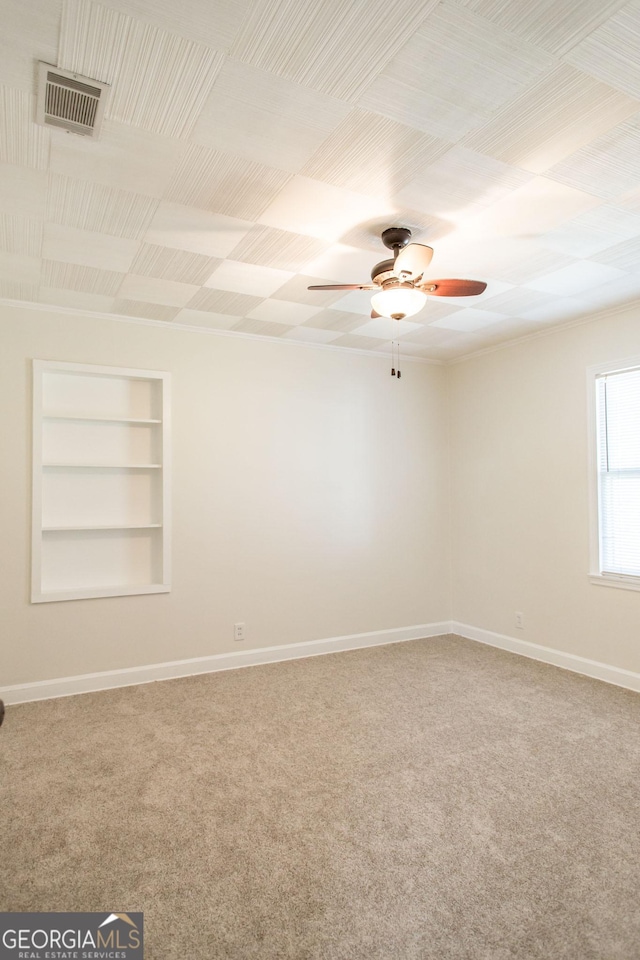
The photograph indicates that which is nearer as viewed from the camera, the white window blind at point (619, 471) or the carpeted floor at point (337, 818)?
the carpeted floor at point (337, 818)

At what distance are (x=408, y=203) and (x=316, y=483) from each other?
2.67m

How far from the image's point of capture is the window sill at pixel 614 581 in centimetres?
382

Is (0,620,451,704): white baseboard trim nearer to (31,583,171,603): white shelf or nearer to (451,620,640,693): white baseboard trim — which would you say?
(451,620,640,693): white baseboard trim

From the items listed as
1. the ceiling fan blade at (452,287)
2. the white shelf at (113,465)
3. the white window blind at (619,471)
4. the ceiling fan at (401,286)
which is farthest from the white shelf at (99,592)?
the white window blind at (619,471)

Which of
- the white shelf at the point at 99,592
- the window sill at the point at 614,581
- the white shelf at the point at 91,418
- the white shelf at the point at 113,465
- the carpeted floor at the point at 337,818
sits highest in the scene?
the white shelf at the point at 91,418

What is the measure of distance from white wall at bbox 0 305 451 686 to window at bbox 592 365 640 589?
1625mm

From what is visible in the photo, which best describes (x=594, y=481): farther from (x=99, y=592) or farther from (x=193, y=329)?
(x=99, y=592)

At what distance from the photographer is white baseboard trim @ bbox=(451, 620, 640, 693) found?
384cm

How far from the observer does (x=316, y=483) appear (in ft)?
15.8

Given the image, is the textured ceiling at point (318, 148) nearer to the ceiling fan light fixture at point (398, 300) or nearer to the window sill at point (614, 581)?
the ceiling fan light fixture at point (398, 300)

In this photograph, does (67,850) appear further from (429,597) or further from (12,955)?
(429,597)

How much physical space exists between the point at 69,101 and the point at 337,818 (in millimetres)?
2849

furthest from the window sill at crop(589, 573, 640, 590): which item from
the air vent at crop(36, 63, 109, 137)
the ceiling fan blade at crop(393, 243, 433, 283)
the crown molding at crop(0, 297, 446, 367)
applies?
the air vent at crop(36, 63, 109, 137)

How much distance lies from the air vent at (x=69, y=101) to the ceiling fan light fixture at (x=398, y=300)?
137 centimetres
